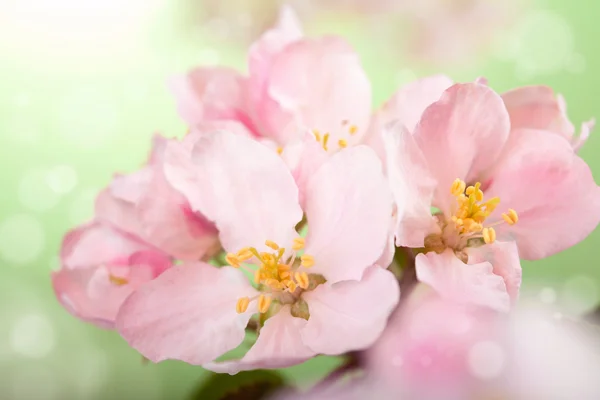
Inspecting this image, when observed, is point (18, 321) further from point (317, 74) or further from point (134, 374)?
point (317, 74)

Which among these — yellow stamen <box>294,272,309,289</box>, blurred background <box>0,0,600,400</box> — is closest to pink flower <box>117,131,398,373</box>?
yellow stamen <box>294,272,309,289</box>

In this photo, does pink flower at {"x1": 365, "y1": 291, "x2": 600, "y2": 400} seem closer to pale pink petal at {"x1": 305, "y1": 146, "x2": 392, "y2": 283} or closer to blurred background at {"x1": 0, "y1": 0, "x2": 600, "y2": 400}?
pale pink petal at {"x1": 305, "y1": 146, "x2": 392, "y2": 283}

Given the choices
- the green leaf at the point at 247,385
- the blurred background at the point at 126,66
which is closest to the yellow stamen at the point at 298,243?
the green leaf at the point at 247,385

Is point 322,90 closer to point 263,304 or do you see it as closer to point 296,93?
point 296,93

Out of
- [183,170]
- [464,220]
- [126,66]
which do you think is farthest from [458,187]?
[126,66]

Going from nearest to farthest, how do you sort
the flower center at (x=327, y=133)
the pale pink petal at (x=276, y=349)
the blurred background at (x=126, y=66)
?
the pale pink petal at (x=276, y=349), the flower center at (x=327, y=133), the blurred background at (x=126, y=66)

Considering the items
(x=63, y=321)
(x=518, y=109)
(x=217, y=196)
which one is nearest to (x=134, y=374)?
(x=63, y=321)

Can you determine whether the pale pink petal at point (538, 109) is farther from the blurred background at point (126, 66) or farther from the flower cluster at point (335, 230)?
the blurred background at point (126, 66)
